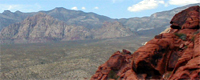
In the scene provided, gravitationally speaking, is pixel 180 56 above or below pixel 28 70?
above

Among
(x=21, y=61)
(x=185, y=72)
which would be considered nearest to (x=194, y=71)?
(x=185, y=72)

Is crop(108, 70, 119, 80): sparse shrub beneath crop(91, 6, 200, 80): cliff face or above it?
beneath

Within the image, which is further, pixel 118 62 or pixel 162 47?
pixel 118 62

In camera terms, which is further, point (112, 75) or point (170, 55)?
point (112, 75)

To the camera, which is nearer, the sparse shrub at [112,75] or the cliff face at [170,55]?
the cliff face at [170,55]

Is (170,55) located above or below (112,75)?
above

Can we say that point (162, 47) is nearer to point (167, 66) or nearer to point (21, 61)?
point (167, 66)

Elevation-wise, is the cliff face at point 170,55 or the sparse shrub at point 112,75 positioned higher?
the cliff face at point 170,55

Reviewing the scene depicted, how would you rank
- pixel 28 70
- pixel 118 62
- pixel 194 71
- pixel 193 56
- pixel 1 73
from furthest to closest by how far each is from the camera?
pixel 28 70 < pixel 1 73 < pixel 118 62 < pixel 193 56 < pixel 194 71

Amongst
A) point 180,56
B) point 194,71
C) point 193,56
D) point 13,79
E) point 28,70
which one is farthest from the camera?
point 28,70

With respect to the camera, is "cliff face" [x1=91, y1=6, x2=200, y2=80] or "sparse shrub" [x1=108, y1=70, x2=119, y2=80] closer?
Answer: "cliff face" [x1=91, y1=6, x2=200, y2=80]

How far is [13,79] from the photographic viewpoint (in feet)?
154

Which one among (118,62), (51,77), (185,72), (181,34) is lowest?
(51,77)

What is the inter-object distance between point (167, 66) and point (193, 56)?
81.9 inches
